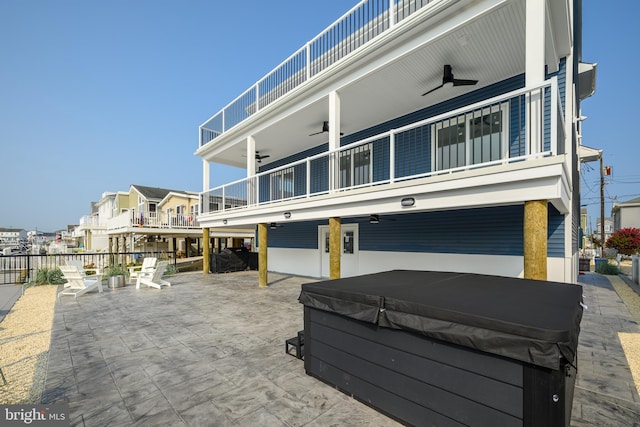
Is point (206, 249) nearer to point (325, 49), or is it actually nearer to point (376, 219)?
point (376, 219)

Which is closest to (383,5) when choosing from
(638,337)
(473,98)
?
(473,98)

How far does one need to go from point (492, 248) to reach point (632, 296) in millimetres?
4554

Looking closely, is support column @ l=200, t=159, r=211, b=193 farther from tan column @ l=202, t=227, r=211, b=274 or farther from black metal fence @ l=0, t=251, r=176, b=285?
black metal fence @ l=0, t=251, r=176, b=285

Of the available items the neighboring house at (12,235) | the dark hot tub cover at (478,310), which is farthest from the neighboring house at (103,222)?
the neighboring house at (12,235)

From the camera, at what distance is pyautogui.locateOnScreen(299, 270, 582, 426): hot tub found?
6.25 ft

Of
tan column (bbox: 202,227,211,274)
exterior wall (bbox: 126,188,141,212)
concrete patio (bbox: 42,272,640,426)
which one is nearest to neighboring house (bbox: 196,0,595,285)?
concrete patio (bbox: 42,272,640,426)

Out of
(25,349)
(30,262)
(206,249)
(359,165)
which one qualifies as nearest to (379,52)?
(359,165)

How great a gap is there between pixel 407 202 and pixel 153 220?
61.5 feet

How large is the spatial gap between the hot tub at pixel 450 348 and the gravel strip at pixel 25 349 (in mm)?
3136

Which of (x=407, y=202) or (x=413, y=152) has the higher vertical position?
(x=413, y=152)

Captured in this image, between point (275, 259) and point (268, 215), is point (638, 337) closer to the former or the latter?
point (268, 215)

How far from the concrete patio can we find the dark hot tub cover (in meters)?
0.97

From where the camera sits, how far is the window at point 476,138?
6.89 m

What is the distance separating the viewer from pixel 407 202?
5.88m
